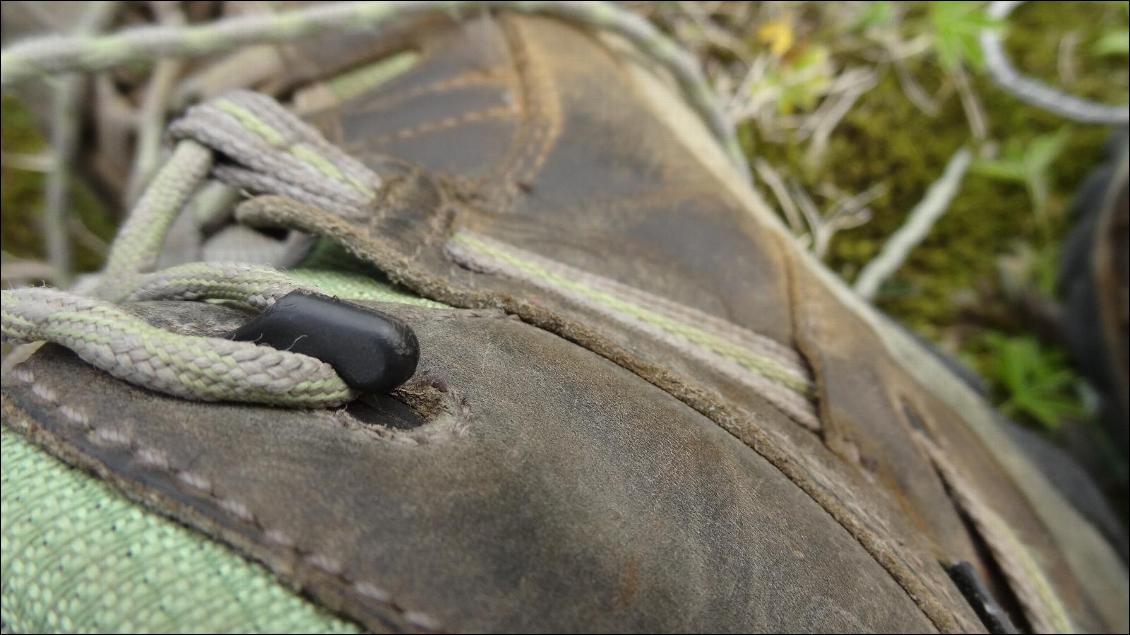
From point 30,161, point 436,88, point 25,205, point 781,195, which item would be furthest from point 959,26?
point 25,205

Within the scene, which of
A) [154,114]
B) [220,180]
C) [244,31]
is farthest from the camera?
Answer: [154,114]

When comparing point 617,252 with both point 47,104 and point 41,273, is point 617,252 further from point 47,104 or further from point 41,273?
point 47,104

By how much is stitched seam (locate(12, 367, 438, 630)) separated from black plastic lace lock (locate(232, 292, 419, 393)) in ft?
0.40

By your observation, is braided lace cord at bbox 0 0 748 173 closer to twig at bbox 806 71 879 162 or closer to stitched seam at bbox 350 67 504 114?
stitched seam at bbox 350 67 504 114

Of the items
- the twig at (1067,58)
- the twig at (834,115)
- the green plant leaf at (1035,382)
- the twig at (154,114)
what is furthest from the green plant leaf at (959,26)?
the twig at (154,114)

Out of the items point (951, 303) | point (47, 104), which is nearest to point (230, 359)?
point (47, 104)

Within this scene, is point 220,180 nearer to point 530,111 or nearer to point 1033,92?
point 530,111

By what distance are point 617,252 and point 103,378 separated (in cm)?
62

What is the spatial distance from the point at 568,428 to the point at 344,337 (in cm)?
20

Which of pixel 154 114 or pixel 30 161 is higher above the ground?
pixel 154 114

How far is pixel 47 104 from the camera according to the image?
1.50 meters

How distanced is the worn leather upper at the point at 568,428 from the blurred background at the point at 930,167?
0.38 meters

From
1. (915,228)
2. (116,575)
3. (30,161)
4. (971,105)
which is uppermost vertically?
(971,105)

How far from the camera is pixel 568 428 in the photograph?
0.75 m
